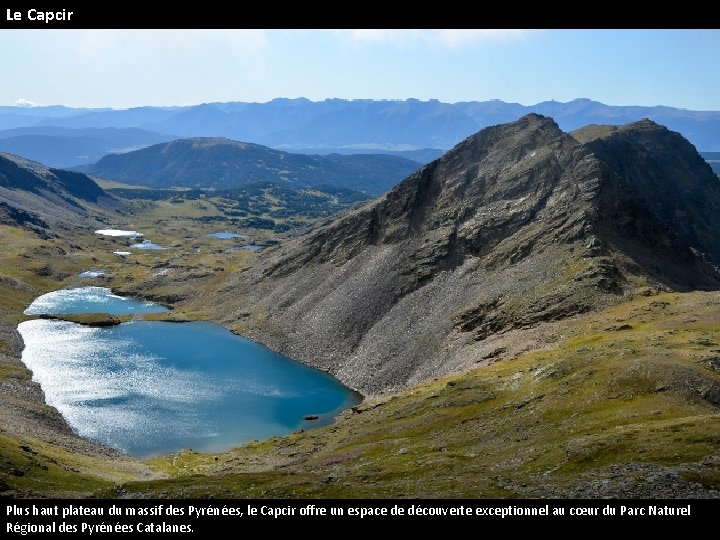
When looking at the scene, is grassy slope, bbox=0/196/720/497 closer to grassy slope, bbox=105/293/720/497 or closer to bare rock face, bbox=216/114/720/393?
grassy slope, bbox=105/293/720/497

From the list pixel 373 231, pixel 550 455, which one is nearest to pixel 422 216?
pixel 373 231
